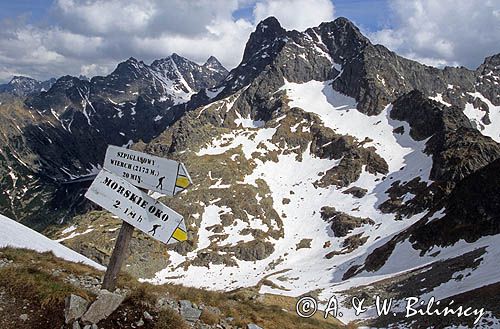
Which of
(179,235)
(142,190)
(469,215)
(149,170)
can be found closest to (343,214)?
(469,215)

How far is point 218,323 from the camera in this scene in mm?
13906

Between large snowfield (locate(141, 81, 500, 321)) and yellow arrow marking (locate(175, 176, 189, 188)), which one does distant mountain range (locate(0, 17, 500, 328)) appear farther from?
yellow arrow marking (locate(175, 176, 189, 188))

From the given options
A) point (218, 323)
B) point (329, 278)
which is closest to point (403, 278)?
point (329, 278)

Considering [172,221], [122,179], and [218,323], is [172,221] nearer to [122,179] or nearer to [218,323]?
[122,179]

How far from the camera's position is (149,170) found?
11391 mm

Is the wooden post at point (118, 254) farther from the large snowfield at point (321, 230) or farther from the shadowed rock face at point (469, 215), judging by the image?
the shadowed rock face at point (469, 215)

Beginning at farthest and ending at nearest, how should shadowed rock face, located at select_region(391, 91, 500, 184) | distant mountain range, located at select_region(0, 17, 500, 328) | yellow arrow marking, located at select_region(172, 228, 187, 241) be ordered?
shadowed rock face, located at select_region(391, 91, 500, 184) → distant mountain range, located at select_region(0, 17, 500, 328) → yellow arrow marking, located at select_region(172, 228, 187, 241)

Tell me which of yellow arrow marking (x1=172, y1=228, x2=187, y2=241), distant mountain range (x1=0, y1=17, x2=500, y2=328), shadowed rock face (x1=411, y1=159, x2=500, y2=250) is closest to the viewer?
yellow arrow marking (x1=172, y1=228, x2=187, y2=241)

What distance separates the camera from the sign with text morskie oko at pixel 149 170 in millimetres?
11180

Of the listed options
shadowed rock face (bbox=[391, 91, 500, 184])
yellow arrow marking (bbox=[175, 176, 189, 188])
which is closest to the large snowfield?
shadowed rock face (bbox=[391, 91, 500, 184])

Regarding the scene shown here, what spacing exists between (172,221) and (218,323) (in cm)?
508

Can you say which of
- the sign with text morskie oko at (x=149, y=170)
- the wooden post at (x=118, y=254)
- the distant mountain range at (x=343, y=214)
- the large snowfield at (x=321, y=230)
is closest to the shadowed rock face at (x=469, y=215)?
the distant mountain range at (x=343, y=214)

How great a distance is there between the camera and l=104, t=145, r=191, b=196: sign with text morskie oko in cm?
1118

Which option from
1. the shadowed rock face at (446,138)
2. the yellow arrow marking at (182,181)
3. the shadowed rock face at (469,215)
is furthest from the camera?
the shadowed rock face at (446,138)
